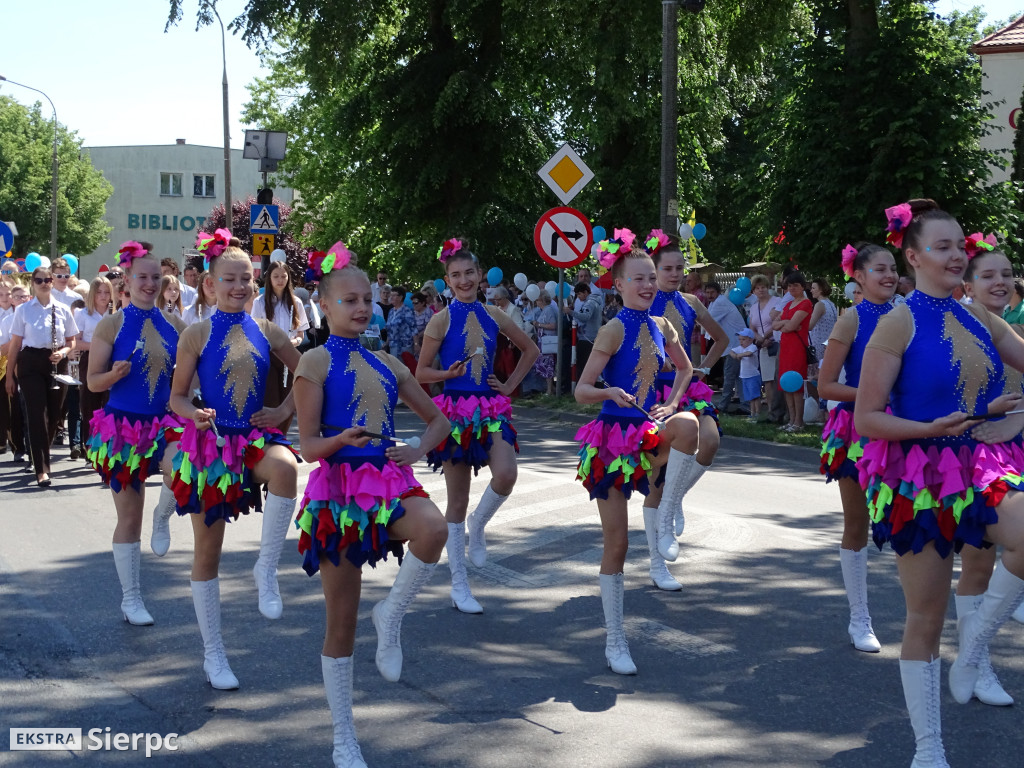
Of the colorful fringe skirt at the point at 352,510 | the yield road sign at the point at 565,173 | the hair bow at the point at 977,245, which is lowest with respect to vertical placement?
the colorful fringe skirt at the point at 352,510

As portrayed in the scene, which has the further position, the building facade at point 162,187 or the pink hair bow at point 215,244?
the building facade at point 162,187

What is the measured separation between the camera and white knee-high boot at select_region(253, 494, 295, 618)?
21.9 ft

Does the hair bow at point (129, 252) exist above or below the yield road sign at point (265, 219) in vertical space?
below

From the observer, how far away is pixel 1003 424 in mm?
4484

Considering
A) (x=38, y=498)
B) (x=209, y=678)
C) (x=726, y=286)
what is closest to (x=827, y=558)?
(x=209, y=678)

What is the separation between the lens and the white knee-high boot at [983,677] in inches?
205

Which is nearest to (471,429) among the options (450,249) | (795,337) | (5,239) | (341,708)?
(450,249)

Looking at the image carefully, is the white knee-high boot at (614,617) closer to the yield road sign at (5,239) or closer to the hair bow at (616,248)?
the hair bow at (616,248)

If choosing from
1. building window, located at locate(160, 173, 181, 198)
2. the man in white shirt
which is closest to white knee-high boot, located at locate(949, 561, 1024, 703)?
the man in white shirt

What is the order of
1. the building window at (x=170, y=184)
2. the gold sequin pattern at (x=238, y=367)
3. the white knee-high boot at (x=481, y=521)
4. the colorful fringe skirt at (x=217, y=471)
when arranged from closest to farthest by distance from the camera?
1. the colorful fringe skirt at (x=217, y=471)
2. the gold sequin pattern at (x=238, y=367)
3. the white knee-high boot at (x=481, y=521)
4. the building window at (x=170, y=184)

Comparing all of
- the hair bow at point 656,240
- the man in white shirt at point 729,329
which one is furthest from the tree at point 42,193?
the hair bow at point 656,240

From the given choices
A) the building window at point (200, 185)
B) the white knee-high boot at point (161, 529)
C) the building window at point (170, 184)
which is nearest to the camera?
the white knee-high boot at point (161, 529)

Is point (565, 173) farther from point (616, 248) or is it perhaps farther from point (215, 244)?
point (215, 244)

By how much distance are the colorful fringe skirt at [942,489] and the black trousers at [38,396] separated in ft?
30.4
